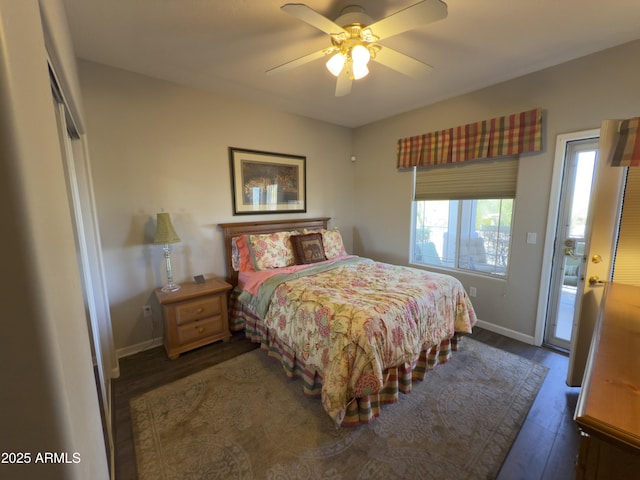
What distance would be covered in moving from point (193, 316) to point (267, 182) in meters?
1.76

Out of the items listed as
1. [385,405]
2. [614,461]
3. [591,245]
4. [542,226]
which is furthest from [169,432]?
[542,226]

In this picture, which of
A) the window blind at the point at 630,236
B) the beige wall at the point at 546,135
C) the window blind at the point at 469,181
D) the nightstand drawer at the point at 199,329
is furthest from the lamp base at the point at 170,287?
the window blind at the point at 630,236

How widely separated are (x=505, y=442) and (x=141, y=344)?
3070 mm

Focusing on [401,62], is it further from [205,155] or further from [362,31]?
[205,155]

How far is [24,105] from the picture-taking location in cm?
43

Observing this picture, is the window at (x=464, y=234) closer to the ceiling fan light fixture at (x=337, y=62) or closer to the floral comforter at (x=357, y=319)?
the floral comforter at (x=357, y=319)

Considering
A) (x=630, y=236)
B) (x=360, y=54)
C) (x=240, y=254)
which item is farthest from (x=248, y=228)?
(x=630, y=236)

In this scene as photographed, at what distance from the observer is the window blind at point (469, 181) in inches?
108

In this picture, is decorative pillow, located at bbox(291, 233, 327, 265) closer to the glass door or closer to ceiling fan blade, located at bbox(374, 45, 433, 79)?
ceiling fan blade, located at bbox(374, 45, 433, 79)

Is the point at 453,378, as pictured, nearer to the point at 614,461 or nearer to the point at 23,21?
the point at 614,461

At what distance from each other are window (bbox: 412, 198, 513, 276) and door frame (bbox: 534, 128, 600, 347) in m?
0.34

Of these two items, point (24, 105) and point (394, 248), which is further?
point (394, 248)

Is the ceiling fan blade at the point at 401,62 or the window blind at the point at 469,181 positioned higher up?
the ceiling fan blade at the point at 401,62

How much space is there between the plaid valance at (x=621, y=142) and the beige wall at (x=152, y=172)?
9.90 ft
